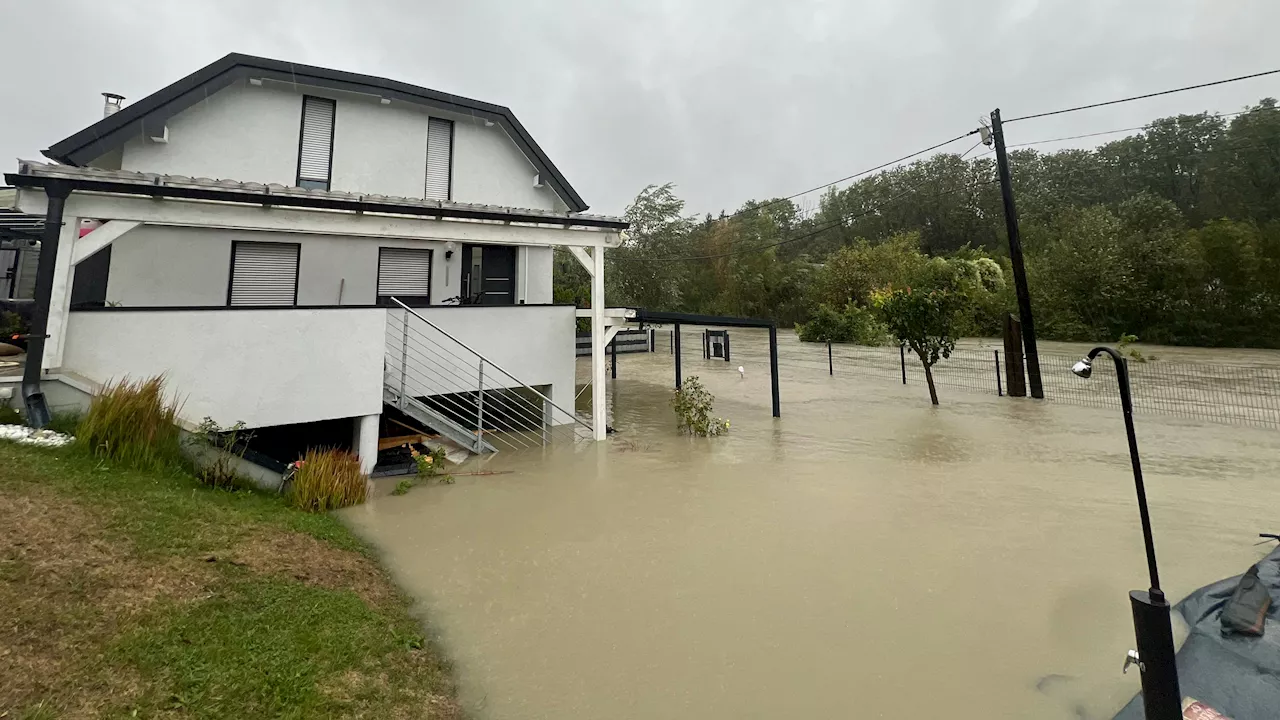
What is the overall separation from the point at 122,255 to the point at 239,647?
30.6 ft

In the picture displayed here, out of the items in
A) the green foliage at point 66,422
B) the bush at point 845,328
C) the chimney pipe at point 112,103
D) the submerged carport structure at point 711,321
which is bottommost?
the green foliage at point 66,422

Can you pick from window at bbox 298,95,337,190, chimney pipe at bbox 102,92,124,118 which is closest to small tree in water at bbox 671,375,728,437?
window at bbox 298,95,337,190

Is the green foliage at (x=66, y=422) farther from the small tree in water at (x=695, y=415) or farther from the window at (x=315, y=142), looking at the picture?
the small tree in water at (x=695, y=415)

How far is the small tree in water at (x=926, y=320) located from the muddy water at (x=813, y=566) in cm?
412

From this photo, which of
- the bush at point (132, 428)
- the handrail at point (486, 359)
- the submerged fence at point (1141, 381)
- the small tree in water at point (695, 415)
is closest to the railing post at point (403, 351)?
the handrail at point (486, 359)

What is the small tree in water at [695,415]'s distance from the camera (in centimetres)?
1048

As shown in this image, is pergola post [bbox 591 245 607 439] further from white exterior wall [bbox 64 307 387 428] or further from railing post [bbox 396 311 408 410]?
white exterior wall [bbox 64 307 387 428]

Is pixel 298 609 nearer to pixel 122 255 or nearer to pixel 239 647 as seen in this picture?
pixel 239 647

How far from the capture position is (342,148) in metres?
10.7

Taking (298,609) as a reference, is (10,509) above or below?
above

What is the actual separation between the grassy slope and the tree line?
14280mm

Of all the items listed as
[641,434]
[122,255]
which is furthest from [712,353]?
[122,255]

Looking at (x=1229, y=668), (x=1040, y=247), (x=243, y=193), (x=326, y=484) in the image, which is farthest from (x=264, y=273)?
(x=1040, y=247)

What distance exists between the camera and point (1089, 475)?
25.1 ft
